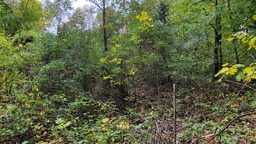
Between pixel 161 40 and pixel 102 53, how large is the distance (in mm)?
2205

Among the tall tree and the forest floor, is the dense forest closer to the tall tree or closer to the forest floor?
the forest floor

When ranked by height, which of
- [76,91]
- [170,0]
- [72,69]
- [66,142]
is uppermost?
[170,0]

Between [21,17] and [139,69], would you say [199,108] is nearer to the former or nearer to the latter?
[139,69]

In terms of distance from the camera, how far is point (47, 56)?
6996mm

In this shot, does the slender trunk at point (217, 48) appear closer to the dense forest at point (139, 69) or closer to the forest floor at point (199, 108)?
the dense forest at point (139, 69)

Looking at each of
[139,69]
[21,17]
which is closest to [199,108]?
[139,69]

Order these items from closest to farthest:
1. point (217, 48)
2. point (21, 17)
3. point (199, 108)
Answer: point (199, 108)
point (217, 48)
point (21, 17)

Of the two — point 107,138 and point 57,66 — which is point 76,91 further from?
point 107,138

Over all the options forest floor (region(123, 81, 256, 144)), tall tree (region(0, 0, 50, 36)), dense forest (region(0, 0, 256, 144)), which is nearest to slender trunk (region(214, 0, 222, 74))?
dense forest (region(0, 0, 256, 144))

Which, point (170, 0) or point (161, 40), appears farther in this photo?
Answer: point (170, 0)

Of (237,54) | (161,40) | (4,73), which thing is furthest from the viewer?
(237,54)

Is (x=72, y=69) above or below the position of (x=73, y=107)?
above

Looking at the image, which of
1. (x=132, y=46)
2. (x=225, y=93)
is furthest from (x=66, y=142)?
(x=225, y=93)

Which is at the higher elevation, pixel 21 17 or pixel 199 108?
pixel 21 17
